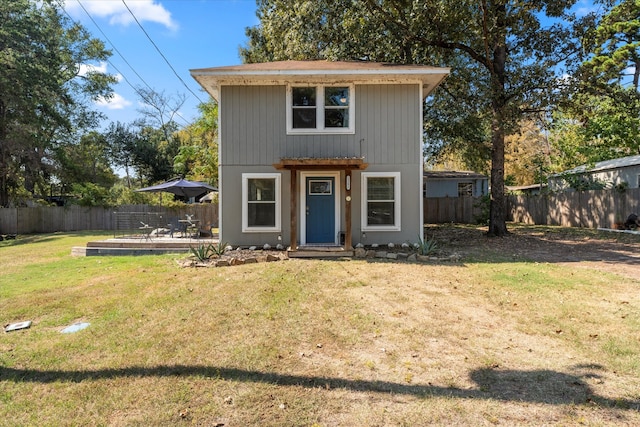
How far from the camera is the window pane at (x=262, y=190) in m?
10.6

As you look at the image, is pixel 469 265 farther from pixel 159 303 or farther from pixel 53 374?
pixel 53 374

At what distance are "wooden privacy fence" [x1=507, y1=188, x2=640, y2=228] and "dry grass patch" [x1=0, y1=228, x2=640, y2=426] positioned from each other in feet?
34.5

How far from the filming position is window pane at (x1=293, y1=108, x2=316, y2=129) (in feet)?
34.7

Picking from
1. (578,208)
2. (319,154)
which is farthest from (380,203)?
(578,208)

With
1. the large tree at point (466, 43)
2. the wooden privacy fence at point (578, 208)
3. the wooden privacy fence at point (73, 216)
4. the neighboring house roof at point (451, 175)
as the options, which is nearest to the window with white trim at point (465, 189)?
the neighboring house roof at point (451, 175)

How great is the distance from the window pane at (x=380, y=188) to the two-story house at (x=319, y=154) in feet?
0.09

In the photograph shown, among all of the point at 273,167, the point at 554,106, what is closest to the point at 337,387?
the point at 273,167

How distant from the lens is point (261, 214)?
418 inches

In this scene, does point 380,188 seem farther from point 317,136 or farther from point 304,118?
point 304,118

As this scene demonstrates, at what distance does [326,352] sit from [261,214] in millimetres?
6921

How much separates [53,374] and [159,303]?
87.0 inches

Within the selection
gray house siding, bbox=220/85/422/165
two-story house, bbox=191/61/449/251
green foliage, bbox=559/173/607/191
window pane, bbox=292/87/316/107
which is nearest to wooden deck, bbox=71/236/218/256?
two-story house, bbox=191/61/449/251

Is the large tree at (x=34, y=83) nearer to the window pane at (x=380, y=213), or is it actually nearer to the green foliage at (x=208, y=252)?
the green foliage at (x=208, y=252)

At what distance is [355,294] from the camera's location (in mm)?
6207
